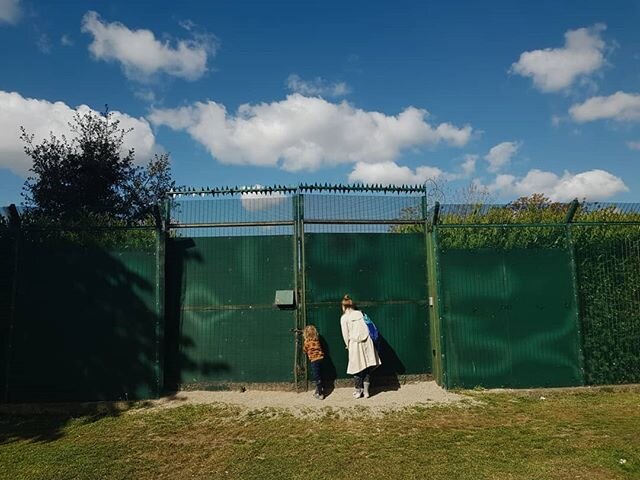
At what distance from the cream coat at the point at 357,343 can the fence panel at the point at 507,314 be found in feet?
Answer: 4.42

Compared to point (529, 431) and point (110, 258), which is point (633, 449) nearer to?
point (529, 431)

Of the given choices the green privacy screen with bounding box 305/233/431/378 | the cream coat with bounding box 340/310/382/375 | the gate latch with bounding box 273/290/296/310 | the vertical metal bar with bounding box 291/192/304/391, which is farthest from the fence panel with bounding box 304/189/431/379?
the cream coat with bounding box 340/310/382/375

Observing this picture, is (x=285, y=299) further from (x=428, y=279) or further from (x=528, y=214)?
(x=528, y=214)

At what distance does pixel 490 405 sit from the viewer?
265 inches

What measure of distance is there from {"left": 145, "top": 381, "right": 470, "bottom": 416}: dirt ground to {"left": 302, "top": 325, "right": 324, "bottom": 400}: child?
205mm

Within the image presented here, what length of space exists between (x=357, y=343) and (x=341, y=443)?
2.02 metres

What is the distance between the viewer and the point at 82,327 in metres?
7.33

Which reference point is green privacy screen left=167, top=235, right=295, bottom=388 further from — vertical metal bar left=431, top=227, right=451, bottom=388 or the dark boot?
vertical metal bar left=431, top=227, right=451, bottom=388

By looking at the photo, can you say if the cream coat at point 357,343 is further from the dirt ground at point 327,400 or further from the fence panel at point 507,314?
the fence panel at point 507,314

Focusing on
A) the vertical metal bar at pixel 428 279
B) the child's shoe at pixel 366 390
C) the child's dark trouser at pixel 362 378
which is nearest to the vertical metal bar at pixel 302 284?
the child's dark trouser at pixel 362 378

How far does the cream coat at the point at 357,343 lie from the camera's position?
7.14m

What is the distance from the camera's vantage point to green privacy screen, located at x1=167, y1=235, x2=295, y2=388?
7613 mm

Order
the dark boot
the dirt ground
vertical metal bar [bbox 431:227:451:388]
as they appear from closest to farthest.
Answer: the dirt ground
the dark boot
vertical metal bar [bbox 431:227:451:388]

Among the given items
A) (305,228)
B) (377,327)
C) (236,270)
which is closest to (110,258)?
(236,270)
